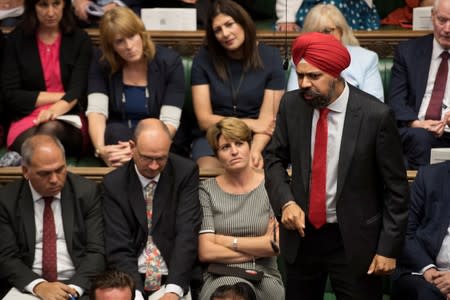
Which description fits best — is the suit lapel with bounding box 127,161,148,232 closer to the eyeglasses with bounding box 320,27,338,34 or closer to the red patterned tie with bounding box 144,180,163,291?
the red patterned tie with bounding box 144,180,163,291

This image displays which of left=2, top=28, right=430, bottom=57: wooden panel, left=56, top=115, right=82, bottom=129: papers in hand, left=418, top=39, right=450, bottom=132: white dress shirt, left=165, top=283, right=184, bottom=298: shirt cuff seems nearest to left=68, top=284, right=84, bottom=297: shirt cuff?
left=165, top=283, right=184, bottom=298: shirt cuff

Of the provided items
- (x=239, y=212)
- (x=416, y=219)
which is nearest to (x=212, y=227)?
(x=239, y=212)

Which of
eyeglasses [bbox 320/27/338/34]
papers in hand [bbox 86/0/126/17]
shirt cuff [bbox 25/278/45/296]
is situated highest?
papers in hand [bbox 86/0/126/17]

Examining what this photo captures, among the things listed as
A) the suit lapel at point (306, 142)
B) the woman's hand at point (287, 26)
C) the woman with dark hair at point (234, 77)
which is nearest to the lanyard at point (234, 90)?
the woman with dark hair at point (234, 77)

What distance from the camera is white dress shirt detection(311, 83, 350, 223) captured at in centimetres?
309

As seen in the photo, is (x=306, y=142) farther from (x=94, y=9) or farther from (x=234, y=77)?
(x=94, y=9)

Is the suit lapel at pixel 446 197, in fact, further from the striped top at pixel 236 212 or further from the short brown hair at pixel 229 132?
the short brown hair at pixel 229 132

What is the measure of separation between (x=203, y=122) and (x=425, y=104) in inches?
41.7

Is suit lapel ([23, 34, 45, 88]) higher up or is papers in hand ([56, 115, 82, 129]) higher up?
suit lapel ([23, 34, 45, 88])

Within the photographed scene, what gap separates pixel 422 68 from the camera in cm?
470

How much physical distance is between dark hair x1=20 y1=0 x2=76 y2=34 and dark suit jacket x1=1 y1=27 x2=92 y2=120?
3cm

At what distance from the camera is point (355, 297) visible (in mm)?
3143

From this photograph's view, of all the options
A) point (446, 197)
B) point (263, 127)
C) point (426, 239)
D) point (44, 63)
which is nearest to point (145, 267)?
point (263, 127)

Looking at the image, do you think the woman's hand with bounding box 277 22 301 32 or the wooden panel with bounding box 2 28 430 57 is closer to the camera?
the wooden panel with bounding box 2 28 430 57
